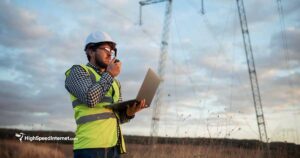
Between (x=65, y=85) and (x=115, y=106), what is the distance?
1.81 ft

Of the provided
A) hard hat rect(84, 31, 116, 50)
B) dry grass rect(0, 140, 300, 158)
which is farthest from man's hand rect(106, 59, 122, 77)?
dry grass rect(0, 140, 300, 158)

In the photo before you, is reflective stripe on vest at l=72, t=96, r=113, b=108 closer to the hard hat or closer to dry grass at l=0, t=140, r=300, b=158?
the hard hat

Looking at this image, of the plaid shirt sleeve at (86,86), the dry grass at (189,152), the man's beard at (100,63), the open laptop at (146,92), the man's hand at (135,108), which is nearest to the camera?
the plaid shirt sleeve at (86,86)

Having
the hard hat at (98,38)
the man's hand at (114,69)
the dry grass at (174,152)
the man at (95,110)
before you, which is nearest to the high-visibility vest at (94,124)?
the man at (95,110)

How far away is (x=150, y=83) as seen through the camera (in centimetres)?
340

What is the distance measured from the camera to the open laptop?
3286mm

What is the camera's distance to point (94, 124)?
3.34 meters

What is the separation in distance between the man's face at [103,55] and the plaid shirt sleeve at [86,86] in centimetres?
30

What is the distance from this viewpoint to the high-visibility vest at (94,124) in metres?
3.29

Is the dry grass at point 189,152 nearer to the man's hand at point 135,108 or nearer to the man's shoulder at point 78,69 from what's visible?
the man's hand at point 135,108

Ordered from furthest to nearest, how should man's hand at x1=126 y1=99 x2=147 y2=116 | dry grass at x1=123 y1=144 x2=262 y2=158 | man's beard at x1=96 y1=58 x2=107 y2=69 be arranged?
dry grass at x1=123 y1=144 x2=262 y2=158, man's beard at x1=96 y1=58 x2=107 y2=69, man's hand at x1=126 y1=99 x2=147 y2=116

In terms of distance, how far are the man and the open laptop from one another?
7 cm

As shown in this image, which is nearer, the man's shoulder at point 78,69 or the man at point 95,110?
the man at point 95,110

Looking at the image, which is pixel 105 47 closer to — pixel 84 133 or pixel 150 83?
pixel 150 83
